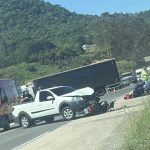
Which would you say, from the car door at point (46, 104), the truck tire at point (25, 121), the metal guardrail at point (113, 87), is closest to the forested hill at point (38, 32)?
the metal guardrail at point (113, 87)

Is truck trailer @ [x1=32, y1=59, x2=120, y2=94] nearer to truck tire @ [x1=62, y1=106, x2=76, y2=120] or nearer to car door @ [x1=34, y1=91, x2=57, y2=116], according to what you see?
car door @ [x1=34, y1=91, x2=57, y2=116]

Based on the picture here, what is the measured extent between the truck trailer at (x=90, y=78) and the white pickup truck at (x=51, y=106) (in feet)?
104

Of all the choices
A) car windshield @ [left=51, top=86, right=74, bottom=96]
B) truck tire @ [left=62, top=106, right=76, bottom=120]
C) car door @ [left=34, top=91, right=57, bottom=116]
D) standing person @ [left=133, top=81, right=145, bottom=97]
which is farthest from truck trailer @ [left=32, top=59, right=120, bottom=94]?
truck tire @ [left=62, top=106, right=76, bottom=120]

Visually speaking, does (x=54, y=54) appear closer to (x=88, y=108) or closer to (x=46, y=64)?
(x=46, y=64)

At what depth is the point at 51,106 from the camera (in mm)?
28594

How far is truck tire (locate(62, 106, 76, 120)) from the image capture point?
27641 mm

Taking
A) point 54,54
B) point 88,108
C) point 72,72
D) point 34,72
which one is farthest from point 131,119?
point 54,54

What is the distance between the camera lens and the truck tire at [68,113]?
90.7ft

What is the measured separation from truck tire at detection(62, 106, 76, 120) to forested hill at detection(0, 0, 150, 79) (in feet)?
228

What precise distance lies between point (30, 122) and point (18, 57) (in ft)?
265

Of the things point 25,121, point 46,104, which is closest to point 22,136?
point 46,104

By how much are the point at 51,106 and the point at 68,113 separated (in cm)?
119

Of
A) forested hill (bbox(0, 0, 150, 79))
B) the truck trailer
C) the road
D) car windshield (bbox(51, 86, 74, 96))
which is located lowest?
the road

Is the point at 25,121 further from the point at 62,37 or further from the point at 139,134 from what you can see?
the point at 62,37
